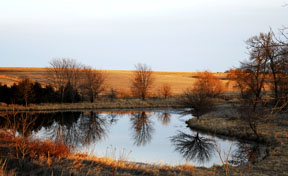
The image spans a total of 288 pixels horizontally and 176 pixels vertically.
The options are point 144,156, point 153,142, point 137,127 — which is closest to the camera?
point 144,156

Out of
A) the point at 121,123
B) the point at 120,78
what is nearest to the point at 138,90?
the point at 121,123

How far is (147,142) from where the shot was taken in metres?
20.0

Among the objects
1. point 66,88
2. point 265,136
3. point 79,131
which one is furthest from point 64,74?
point 265,136

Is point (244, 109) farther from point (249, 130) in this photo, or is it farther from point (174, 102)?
point (174, 102)

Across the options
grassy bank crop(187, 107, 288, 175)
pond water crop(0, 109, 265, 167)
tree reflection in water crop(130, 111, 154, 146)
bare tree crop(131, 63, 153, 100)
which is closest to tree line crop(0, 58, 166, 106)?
bare tree crop(131, 63, 153, 100)

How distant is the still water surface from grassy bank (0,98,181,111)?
10.5 meters

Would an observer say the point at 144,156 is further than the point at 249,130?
No

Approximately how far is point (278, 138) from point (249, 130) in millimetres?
3076

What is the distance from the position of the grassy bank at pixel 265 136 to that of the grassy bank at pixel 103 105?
18.6 m

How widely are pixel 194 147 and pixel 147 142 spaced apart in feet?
12.0

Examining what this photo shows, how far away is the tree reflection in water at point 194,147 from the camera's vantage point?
Result: 50.5 ft

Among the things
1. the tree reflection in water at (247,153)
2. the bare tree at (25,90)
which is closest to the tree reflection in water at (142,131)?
the tree reflection in water at (247,153)

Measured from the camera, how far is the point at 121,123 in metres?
29.2

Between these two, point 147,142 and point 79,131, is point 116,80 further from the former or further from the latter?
point 147,142
